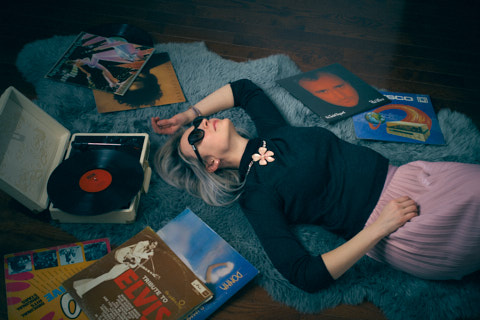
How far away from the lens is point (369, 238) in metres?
1.02

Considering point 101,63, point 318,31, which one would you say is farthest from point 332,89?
point 101,63

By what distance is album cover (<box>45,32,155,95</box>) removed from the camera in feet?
5.50

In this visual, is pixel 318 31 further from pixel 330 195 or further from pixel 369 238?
pixel 369 238

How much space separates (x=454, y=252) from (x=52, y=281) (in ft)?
4.14

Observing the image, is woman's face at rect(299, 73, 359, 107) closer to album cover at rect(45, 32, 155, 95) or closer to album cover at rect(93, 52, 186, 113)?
album cover at rect(93, 52, 186, 113)

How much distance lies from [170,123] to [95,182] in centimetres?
45

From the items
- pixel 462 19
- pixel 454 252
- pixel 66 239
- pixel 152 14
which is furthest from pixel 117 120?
pixel 462 19

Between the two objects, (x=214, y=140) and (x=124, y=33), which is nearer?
(x=214, y=140)

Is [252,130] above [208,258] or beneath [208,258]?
above

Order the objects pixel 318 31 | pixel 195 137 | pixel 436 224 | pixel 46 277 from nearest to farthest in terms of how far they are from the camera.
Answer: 1. pixel 436 224
2. pixel 46 277
3. pixel 195 137
4. pixel 318 31

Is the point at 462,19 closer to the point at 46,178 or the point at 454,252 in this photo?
the point at 454,252

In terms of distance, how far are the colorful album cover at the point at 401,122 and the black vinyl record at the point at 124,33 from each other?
1254mm

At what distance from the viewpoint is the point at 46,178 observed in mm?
1223

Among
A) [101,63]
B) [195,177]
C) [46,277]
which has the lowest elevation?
[46,277]
